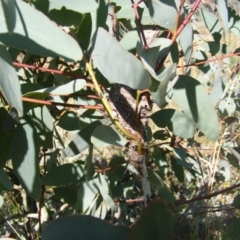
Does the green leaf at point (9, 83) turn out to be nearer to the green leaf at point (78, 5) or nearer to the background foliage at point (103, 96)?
the background foliage at point (103, 96)

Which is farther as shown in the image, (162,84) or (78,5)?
(78,5)

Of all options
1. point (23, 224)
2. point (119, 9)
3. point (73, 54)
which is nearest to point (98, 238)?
point (73, 54)

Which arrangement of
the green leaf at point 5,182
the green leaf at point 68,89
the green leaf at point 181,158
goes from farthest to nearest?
the green leaf at point 181,158, the green leaf at point 5,182, the green leaf at point 68,89

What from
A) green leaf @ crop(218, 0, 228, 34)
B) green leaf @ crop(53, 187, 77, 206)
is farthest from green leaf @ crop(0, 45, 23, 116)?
green leaf @ crop(53, 187, 77, 206)

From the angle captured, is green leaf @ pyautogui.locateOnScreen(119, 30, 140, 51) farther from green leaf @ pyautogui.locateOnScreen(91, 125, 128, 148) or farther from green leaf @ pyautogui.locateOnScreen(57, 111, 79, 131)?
green leaf @ pyautogui.locateOnScreen(57, 111, 79, 131)

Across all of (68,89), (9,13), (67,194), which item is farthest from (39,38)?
(67,194)

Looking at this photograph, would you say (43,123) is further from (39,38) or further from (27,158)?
(39,38)

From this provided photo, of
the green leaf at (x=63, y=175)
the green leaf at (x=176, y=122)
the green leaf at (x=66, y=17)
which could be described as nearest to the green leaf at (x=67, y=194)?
the green leaf at (x=63, y=175)

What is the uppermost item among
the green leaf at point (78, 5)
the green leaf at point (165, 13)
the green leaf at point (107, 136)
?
the green leaf at point (78, 5)
